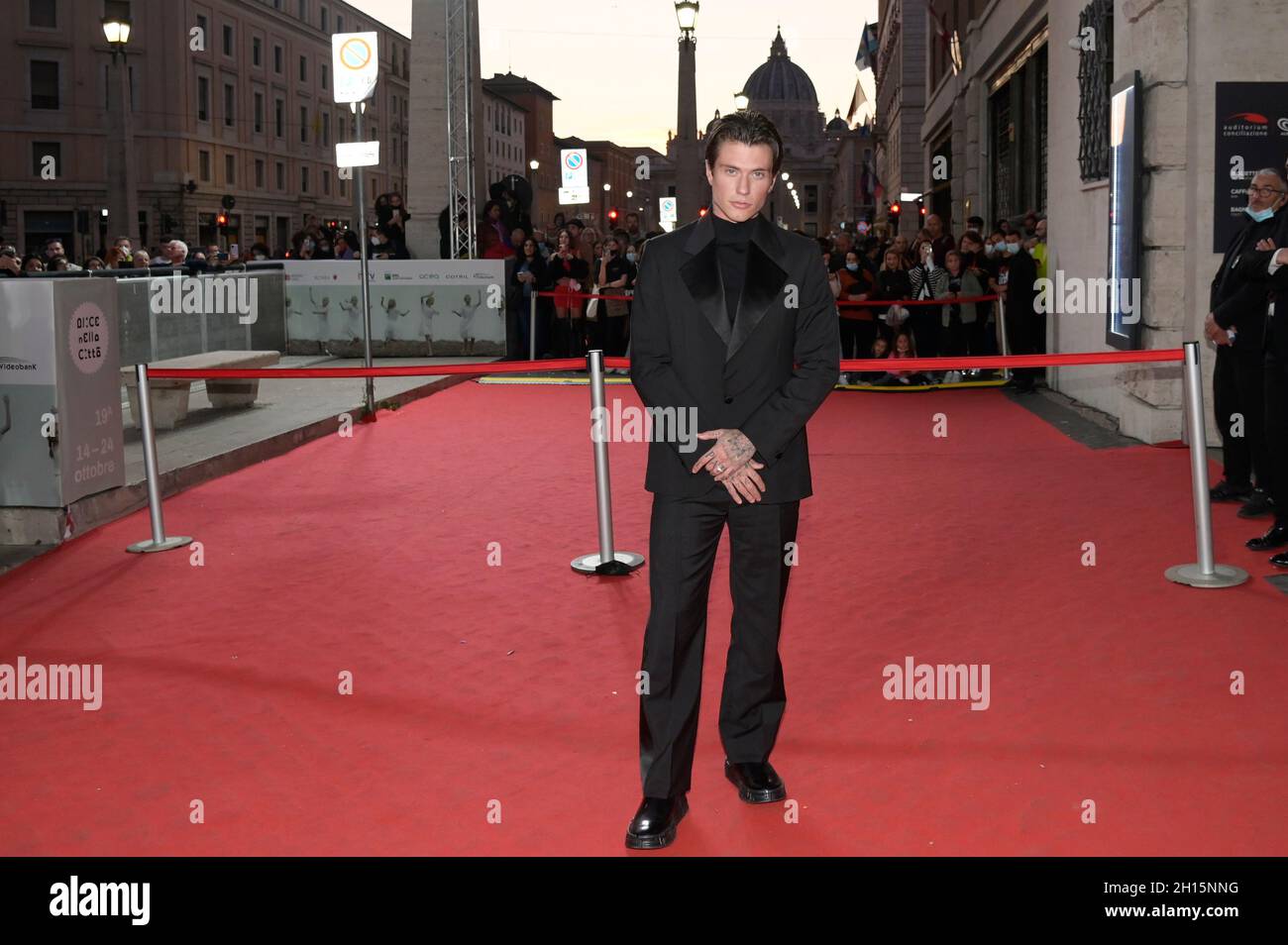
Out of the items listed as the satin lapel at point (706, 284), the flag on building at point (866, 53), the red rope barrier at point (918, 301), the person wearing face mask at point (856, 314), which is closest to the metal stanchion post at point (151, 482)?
the satin lapel at point (706, 284)

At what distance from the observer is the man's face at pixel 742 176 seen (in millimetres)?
3945

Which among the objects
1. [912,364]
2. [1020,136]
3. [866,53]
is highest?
[866,53]

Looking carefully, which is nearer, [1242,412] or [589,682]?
[589,682]

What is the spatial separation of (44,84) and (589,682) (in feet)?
211

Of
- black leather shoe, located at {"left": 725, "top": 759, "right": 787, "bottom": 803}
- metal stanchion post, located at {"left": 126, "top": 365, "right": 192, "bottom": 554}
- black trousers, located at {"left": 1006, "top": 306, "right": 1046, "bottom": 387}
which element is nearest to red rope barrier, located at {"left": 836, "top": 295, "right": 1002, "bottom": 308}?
black trousers, located at {"left": 1006, "top": 306, "right": 1046, "bottom": 387}

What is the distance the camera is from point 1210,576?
6965 millimetres

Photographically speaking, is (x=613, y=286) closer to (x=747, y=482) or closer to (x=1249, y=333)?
Result: (x=1249, y=333)

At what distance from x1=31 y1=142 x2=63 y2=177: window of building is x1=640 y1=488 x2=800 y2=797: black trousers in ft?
211

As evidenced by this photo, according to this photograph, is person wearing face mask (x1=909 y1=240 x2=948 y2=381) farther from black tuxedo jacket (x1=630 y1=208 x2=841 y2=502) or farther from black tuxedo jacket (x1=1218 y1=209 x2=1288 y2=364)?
black tuxedo jacket (x1=630 y1=208 x2=841 y2=502)

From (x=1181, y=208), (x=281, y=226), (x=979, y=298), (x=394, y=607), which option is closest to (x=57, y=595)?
(x=394, y=607)

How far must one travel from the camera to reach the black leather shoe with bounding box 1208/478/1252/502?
9.17 m

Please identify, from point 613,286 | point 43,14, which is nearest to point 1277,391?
point 613,286

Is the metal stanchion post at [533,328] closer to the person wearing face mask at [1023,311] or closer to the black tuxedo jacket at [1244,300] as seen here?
the person wearing face mask at [1023,311]

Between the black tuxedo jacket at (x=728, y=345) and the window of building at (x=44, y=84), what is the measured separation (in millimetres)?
65292
